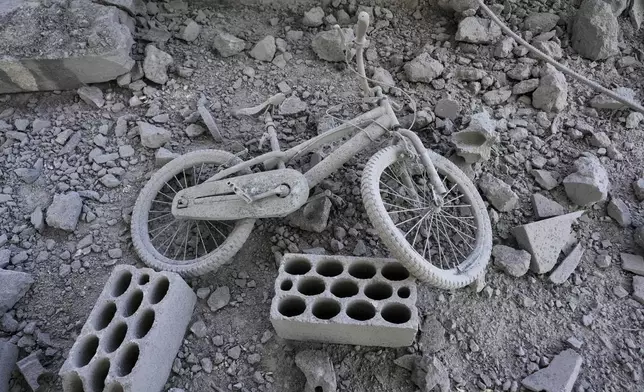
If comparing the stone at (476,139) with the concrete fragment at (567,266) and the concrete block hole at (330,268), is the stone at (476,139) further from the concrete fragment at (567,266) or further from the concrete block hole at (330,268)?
the concrete block hole at (330,268)

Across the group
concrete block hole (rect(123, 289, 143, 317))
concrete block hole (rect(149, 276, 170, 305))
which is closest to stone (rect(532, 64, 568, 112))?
concrete block hole (rect(149, 276, 170, 305))

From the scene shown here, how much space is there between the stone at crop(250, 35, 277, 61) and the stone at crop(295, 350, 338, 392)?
2.38 m

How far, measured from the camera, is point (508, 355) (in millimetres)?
2895

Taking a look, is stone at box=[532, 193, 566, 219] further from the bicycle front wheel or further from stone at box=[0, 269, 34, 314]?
stone at box=[0, 269, 34, 314]

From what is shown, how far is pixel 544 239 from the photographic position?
125 inches

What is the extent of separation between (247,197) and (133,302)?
86 centimetres

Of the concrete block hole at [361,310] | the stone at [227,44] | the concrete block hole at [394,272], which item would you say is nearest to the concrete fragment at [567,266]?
the concrete block hole at [394,272]

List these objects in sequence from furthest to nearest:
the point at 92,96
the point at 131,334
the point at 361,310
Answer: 1. the point at 92,96
2. the point at 361,310
3. the point at 131,334

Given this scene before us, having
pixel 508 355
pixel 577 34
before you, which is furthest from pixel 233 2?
pixel 508 355

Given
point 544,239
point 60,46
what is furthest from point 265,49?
point 544,239

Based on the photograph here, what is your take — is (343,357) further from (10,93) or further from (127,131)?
(10,93)

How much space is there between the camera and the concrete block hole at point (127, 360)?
2.61m

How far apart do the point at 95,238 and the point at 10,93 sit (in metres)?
1.63

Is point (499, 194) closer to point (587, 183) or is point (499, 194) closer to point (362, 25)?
point (587, 183)
